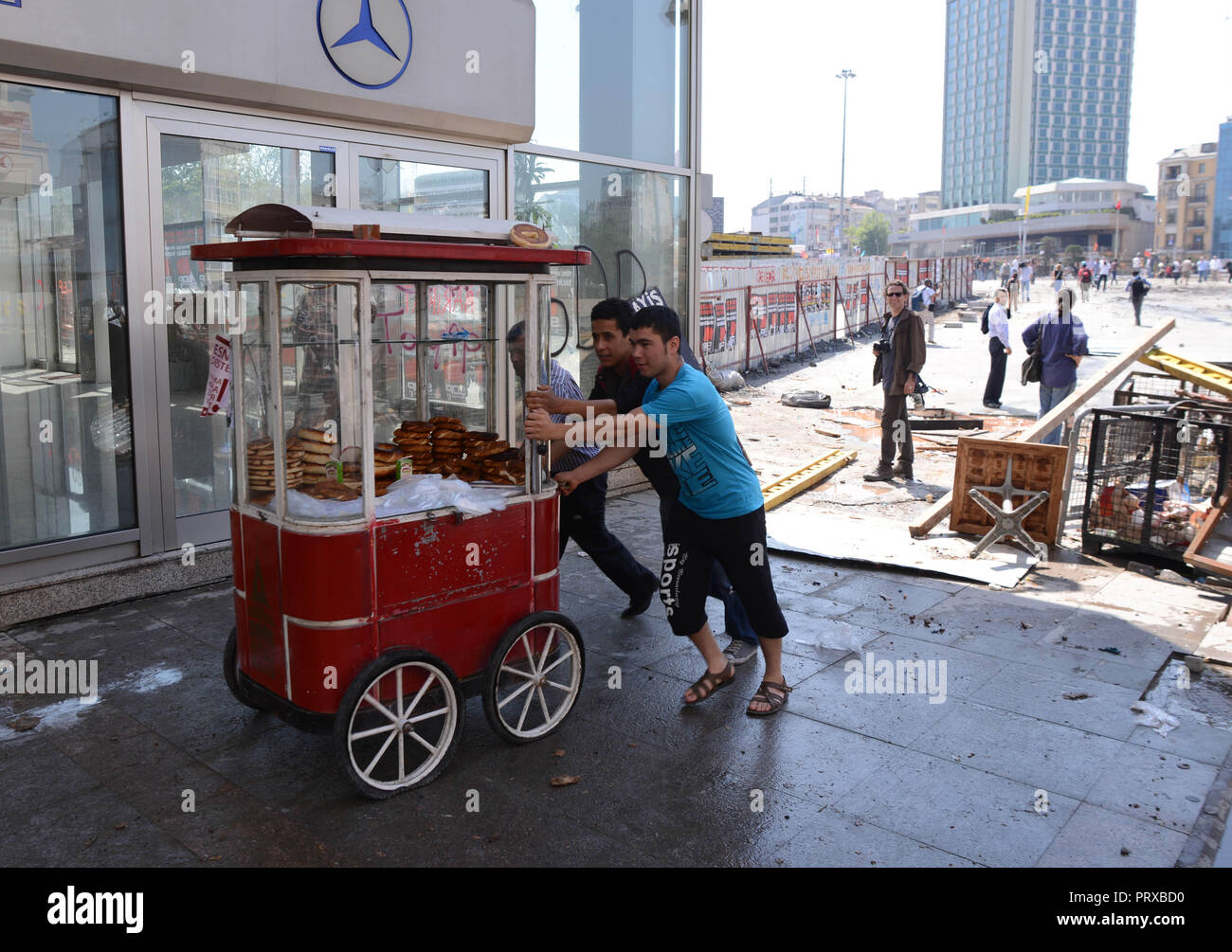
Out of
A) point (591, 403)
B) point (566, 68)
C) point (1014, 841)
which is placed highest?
point (566, 68)

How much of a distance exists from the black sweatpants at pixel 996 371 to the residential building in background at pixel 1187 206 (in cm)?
10765

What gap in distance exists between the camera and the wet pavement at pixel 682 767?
11.9ft

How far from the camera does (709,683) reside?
492 cm

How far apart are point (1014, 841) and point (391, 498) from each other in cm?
278

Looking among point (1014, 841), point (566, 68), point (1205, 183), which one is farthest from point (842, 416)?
point (1205, 183)

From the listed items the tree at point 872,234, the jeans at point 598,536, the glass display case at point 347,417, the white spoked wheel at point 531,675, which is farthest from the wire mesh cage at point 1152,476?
the tree at point 872,234

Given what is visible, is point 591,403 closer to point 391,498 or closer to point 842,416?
point 391,498

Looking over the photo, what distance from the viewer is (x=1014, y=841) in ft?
12.0

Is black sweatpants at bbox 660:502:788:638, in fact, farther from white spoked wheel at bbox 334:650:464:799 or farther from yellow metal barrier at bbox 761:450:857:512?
yellow metal barrier at bbox 761:450:857:512

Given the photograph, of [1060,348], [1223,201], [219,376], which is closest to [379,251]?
[219,376]

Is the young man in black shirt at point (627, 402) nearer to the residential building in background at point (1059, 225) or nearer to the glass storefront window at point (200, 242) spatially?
the glass storefront window at point (200, 242)

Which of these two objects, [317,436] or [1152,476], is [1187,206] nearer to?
[1152,476]

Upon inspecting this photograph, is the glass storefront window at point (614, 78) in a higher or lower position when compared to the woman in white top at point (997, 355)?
higher

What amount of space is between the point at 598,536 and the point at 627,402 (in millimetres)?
1165
